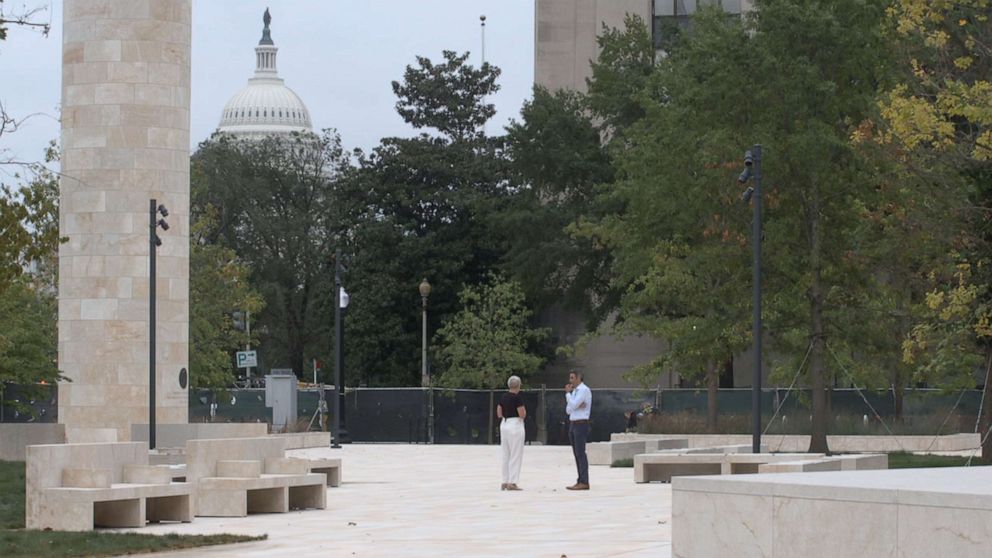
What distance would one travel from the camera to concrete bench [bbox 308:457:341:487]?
27092 mm

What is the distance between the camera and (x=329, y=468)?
91.3 ft

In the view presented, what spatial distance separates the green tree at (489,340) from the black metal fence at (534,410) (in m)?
3.81

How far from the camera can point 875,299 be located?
122 feet

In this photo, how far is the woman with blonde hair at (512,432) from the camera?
2650cm

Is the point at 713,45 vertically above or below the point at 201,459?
above

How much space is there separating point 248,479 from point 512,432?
244 inches

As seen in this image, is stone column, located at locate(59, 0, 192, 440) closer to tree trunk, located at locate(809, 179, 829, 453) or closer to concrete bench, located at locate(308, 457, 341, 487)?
concrete bench, located at locate(308, 457, 341, 487)

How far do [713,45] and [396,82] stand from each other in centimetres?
3998

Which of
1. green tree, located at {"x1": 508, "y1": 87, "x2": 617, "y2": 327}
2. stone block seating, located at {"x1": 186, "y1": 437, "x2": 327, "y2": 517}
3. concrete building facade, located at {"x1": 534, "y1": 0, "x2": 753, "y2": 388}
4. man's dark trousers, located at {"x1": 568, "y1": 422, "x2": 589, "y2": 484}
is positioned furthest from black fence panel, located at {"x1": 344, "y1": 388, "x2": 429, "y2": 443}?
stone block seating, located at {"x1": 186, "y1": 437, "x2": 327, "y2": 517}

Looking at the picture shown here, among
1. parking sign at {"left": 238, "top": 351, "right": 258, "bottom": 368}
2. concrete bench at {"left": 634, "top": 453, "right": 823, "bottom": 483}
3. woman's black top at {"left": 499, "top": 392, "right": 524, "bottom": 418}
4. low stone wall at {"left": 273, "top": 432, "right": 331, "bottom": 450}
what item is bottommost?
low stone wall at {"left": 273, "top": 432, "right": 331, "bottom": 450}

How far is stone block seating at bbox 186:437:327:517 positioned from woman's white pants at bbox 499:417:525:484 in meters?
4.43

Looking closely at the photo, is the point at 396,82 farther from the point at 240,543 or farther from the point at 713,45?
the point at 240,543

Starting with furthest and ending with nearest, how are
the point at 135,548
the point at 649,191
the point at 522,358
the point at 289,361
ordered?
the point at 289,361
the point at 522,358
the point at 649,191
the point at 135,548

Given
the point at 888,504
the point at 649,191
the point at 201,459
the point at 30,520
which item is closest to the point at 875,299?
the point at 649,191
